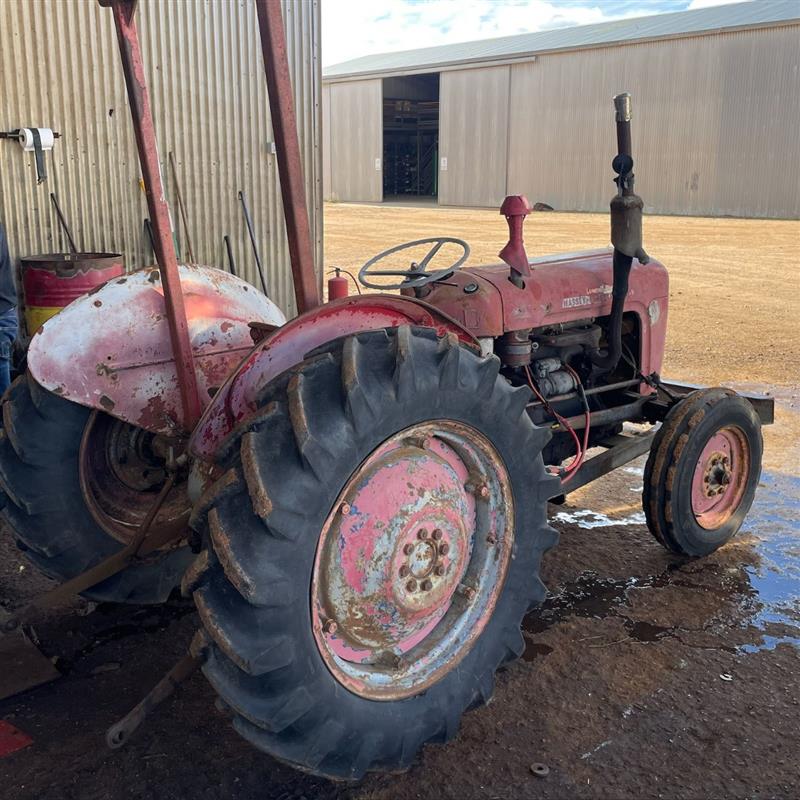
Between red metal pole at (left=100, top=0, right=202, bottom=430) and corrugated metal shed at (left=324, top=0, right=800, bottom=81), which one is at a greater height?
corrugated metal shed at (left=324, top=0, right=800, bottom=81)

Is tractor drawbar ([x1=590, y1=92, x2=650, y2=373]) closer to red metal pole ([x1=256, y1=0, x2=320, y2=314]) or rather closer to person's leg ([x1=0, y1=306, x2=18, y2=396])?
red metal pole ([x1=256, y1=0, x2=320, y2=314])

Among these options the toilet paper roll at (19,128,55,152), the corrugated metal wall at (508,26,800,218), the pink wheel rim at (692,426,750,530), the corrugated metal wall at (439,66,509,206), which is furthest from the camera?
the corrugated metal wall at (439,66,509,206)

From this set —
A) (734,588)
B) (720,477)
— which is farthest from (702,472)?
(734,588)

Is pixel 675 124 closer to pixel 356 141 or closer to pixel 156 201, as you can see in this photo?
pixel 356 141

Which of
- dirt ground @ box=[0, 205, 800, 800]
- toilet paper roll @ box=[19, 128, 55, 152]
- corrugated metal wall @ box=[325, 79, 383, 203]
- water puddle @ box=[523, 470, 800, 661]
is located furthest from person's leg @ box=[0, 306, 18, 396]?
corrugated metal wall @ box=[325, 79, 383, 203]

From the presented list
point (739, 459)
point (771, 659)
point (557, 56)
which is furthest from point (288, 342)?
point (557, 56)

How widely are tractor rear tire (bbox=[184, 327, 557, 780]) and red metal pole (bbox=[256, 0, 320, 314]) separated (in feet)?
1.12

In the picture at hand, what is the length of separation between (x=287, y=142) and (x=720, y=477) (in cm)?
261

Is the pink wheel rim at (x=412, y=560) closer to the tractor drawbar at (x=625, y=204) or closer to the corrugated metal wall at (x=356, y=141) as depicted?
the tractor drawbar at (x=625, y=204)

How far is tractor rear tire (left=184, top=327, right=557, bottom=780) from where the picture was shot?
2.05 metres

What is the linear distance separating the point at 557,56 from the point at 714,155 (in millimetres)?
7027

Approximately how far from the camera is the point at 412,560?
2.46 m

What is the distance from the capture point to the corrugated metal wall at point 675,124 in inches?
1005

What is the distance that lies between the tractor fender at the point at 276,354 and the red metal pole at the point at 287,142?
3.6 inches
